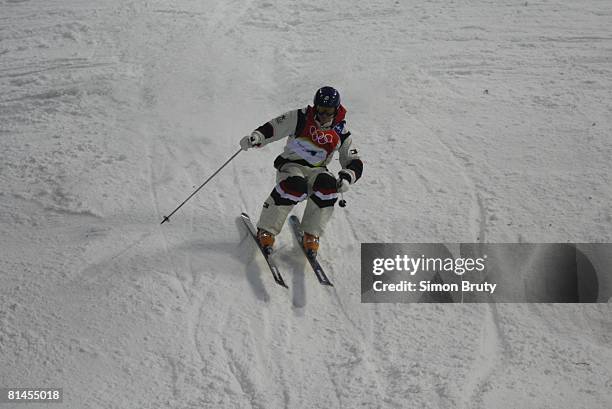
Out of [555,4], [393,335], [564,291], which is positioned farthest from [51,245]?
[555,4]

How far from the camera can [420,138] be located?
9.97m

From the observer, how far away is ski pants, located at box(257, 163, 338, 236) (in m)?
7.19

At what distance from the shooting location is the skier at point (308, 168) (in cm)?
721

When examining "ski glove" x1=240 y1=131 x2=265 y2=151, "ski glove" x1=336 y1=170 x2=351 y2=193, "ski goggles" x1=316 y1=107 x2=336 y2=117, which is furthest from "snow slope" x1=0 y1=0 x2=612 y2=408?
"ski goggles" x1=316 y1=107 x2=336 y2=117

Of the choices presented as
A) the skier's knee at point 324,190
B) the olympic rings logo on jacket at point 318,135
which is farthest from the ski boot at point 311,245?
the olympic rings logo on jacket at point 318,135

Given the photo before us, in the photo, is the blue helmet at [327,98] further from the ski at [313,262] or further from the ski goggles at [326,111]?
the ski at [313,262]

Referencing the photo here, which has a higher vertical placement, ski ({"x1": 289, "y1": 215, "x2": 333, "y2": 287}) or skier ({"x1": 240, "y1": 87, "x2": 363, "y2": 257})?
skier ({"x1": 240, "y1": 87, "x2": 363, "y2": 257})

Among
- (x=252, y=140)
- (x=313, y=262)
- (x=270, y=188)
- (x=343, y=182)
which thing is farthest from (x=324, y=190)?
(x=270, y=188)

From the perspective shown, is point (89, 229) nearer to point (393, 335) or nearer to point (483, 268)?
point (393, 335)

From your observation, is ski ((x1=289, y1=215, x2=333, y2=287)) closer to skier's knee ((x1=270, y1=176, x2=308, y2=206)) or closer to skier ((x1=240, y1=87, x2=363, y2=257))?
skier ((x1=240, y1=87, x2=363, y2=257))

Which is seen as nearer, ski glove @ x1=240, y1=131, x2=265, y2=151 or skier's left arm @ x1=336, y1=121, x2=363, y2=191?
skier's left arm @ x1=336, y1=121, x2=363, y2=191

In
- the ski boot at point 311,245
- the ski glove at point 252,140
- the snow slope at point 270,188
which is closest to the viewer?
the snow slope at point 270,188

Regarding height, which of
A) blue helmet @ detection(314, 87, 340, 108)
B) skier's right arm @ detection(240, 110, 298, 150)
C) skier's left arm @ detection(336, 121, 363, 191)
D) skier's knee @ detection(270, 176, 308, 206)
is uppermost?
blue helmet @ detection(314, 87, 340, 108)

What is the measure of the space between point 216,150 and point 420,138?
282cm
